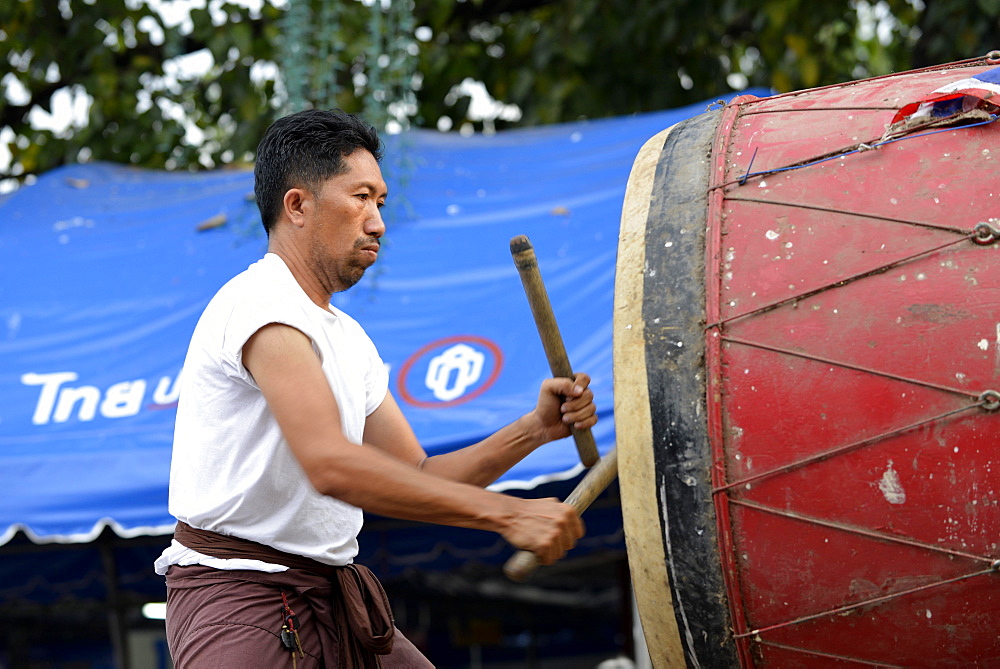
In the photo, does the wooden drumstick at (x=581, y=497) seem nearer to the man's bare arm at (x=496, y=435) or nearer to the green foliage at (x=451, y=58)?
the man's bare arm at (x=496, y=435)

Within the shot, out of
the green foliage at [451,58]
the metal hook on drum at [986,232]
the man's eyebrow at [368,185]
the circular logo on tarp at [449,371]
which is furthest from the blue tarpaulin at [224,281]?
the metal hook on drum at [986,232]

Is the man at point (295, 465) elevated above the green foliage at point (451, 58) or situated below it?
below

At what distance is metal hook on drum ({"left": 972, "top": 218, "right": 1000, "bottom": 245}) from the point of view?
71.2 inches

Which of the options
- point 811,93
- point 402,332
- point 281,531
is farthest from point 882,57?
point 281,531

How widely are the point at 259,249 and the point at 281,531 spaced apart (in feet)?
8.35

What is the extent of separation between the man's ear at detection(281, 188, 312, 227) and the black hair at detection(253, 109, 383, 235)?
13 millimetres

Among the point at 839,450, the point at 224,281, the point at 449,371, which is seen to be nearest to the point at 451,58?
the point at 224,281

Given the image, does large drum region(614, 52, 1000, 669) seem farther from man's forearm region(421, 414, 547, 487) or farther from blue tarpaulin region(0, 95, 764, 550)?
blue tarpaulin region(0, 95, 764, 550)

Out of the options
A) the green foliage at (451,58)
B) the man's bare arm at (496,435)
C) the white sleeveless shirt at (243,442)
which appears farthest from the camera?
the green foliage at (451,58)

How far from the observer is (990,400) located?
1.74 m

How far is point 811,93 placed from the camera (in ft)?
7.52

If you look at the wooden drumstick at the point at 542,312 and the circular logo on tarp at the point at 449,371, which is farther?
the circular logo on tarp at the point at 449,371

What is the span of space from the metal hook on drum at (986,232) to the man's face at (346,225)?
104 cm

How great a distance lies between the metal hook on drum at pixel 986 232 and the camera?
1.81 m
